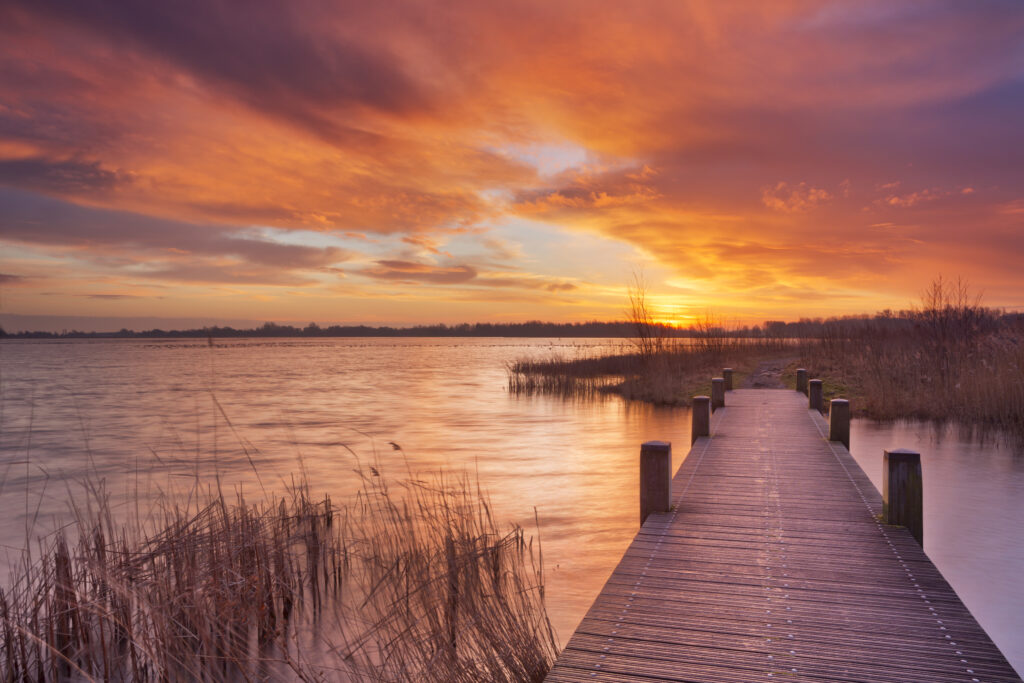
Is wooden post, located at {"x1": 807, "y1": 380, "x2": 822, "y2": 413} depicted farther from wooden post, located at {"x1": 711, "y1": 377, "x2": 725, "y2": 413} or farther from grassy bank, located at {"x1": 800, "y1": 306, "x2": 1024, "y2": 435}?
grassy bank, located at {"x1": 800, "y1": 306, "x2": 1024, "y2": 435}

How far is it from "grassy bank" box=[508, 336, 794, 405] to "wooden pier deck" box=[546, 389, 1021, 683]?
599 inches

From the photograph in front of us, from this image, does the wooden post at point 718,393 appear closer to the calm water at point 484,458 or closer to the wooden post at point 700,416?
the calm water at point 484,458

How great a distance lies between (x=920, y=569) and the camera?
15.5 feet

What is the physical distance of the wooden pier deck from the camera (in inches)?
133

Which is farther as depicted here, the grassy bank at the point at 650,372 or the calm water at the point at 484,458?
the grassy bank at the point at 650,372

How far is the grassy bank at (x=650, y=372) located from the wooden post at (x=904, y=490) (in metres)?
15.6

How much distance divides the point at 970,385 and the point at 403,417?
56.3 ft

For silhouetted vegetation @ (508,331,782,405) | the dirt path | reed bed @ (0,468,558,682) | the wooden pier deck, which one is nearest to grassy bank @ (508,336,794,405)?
silhouetted vegetation @ (508,331,782,405)

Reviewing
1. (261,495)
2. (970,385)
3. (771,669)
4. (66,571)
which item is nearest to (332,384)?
(261,495)

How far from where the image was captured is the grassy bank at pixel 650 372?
22.4m

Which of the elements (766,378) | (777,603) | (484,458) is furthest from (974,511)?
(766,378)

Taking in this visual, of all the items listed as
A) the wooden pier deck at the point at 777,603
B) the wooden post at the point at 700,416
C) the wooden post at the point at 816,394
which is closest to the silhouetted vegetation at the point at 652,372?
the wooden post at the point at 816,394

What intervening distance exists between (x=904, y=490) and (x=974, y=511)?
587 centimetres

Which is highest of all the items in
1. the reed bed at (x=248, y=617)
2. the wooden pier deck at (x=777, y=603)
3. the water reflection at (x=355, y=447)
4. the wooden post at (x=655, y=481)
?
the wooden post at (x=655, y=481)
